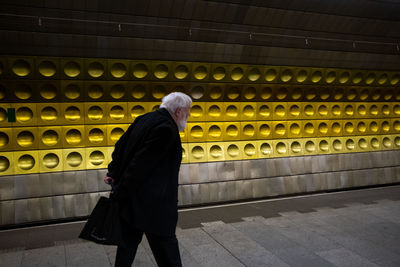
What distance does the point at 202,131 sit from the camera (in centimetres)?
668

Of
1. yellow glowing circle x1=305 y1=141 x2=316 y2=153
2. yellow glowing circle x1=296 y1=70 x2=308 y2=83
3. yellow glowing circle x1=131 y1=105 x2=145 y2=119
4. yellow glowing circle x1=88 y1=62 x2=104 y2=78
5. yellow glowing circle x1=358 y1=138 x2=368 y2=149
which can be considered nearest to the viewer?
yellow glowing circle x1=88 y1=62 x2=104 y2=78

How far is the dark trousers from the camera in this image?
120 inches

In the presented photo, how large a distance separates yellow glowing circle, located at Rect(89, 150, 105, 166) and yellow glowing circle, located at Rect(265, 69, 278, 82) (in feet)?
10.7

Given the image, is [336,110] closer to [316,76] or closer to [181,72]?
[316,76]

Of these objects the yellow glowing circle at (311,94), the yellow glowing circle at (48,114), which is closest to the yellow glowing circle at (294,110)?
the yellow glowing circle at (311,94)

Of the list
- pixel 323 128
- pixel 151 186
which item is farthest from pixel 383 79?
pixel 151 186

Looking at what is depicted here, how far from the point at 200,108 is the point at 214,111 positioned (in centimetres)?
29

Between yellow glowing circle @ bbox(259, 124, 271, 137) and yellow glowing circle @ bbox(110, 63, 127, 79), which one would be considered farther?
yellow glowing circle @ bbox(259, 124, 271, 137)

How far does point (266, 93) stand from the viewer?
277 inches

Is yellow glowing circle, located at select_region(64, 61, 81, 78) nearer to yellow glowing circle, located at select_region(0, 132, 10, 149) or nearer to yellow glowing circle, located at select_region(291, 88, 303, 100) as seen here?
yellow glowing circle, located at select_region(0, 132, 10, 149)

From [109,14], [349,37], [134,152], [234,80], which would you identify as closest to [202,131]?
[234,80]

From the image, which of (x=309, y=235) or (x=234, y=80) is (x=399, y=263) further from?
(x=234, y=80)

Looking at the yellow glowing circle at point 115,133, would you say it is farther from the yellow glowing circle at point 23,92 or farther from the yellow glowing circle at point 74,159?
the yellow glowing circle at point 23,92

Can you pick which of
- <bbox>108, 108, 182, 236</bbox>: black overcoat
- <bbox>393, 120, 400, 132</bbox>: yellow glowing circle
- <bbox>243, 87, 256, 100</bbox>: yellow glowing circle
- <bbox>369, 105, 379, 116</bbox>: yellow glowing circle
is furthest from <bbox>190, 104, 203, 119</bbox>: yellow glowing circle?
<bbox>393, 120, 400, 132</bbox>: yellow glowing circle
